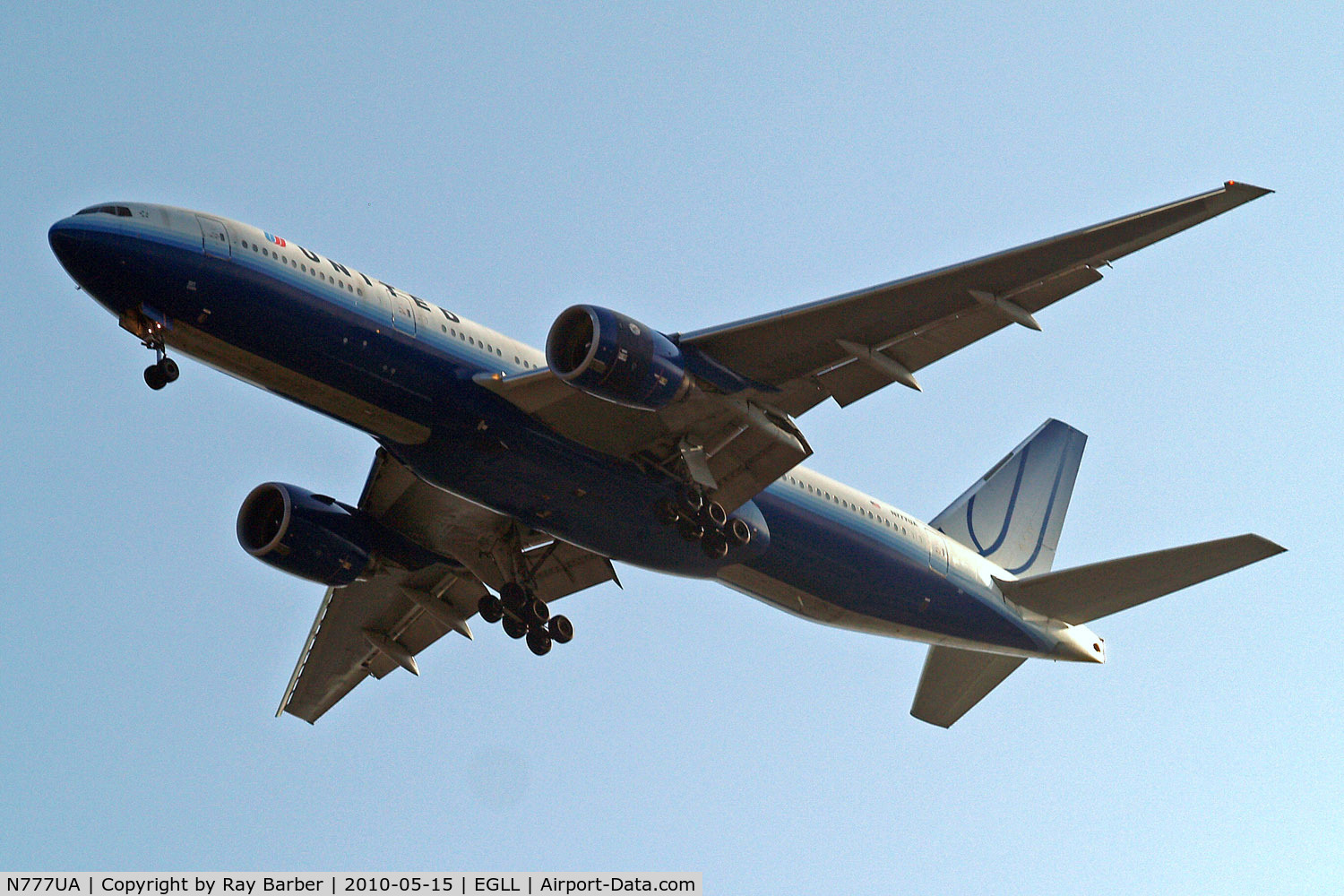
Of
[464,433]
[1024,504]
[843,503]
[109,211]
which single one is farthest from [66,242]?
[1024,504]

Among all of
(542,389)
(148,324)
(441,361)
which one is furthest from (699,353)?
(148,324)

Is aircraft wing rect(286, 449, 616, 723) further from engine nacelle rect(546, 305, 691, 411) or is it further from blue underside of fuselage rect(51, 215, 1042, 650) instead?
engine nacelle rect(546, 305, 691, 411)

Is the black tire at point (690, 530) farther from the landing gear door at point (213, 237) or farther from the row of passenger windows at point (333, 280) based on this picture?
the landing gear door at point (213, 237)

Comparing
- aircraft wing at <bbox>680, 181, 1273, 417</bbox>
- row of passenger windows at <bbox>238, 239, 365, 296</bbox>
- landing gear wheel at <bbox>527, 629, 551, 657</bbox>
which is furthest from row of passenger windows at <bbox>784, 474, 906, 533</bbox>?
row of passenger windows at <bbox>238, 239, 365, 296</bbox>

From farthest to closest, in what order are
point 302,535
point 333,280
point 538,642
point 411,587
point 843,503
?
point 411,587 < point 538,642 < point 843,503 < point 302,535 < point 333,280

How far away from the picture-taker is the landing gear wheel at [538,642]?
1128 inches

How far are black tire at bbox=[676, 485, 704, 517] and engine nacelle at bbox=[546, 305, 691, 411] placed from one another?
246 centimetres

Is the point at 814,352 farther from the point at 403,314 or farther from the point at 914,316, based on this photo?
the point at 403,314

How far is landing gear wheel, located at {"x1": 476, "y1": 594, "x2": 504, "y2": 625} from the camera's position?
94.6 ft

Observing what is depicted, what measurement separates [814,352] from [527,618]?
8.11 meters

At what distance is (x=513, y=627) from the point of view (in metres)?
28.7

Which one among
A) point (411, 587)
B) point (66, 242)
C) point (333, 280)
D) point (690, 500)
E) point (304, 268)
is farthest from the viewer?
point (411, 587)

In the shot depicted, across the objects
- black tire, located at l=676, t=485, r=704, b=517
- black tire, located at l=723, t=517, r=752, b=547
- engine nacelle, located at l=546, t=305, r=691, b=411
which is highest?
engine nacelle, located at l=546, t=305, r=691, b=411

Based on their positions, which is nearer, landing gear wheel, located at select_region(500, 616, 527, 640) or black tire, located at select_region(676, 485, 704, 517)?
black tire, located at select_region(676, 485, 704, 517)
